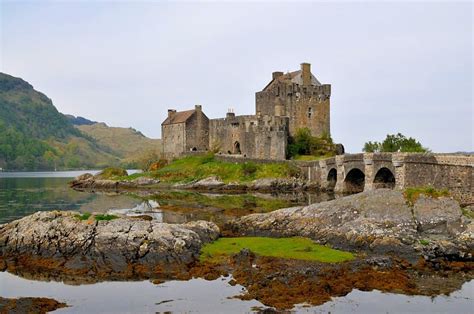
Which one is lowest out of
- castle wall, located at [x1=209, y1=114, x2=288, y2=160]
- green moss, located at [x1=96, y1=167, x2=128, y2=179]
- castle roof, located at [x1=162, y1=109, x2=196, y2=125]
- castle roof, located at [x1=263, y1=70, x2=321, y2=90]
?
green moss, located at [x1=96, y1=167, x2=128, y2=179]

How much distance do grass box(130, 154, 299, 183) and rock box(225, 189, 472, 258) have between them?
3002 cm

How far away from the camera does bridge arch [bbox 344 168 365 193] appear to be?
51.8 meters

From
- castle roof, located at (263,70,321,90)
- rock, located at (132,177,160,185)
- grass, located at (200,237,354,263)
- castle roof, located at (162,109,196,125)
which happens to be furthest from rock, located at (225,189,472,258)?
castle roof, located at (162,109,196,125)

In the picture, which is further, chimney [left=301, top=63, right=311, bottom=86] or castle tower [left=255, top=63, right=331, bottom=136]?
chimney [left=301, top=63, right=311, bottom=86]

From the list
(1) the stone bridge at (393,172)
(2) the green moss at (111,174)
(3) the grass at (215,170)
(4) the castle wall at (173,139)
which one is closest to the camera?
(1) the stone bridge at (393,172)

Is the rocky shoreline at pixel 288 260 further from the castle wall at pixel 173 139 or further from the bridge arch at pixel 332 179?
the castle wall at pixel 173 139

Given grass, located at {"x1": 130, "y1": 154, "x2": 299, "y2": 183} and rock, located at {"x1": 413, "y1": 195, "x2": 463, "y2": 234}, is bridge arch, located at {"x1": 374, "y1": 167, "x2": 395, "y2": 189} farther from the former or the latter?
rock, located at {"x1": 413, "y1": 195, "x2": 463, "y2": 234}

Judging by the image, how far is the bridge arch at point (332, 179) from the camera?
182 ft

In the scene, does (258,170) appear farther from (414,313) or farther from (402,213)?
(414,313)

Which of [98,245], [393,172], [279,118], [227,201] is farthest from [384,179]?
[98,245]

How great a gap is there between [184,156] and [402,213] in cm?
5108

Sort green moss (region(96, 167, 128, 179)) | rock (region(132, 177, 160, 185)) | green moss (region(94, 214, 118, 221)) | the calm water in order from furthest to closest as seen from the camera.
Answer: green moss (region(96, 167, 128, 179)), rock (region(132, 177, 160, 185)), green moss (region(94, 214, 118, 221)), the calm water

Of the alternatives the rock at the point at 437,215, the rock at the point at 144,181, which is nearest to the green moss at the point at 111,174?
the rock at the point at 144,181

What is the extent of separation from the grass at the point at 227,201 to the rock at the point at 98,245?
48.6 ft
